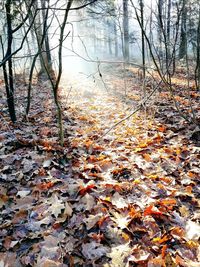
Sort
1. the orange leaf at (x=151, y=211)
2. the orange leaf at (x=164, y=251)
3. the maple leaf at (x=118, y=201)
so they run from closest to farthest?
the orange leaf at (x=164, y=251), the orange leaf at (x=151, y=211), the maple leaf at (x=118, y=201)

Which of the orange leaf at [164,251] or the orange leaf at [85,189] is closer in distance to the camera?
the orange leaf at [164,251]

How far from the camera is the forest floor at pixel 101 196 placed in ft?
7.75

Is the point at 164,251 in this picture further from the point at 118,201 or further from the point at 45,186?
the point at 45,186

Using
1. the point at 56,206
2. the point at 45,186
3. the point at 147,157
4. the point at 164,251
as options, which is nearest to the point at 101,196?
the point at 56,206

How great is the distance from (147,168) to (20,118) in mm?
3774

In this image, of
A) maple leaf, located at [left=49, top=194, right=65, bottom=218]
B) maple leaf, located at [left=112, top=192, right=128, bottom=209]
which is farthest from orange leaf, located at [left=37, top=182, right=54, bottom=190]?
maple leaf, located at [left=112, top=192, right=128, bottom=209]

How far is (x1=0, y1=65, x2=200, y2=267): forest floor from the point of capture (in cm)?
236

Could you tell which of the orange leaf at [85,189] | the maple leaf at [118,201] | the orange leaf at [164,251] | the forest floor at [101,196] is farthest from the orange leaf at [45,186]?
the orange leaf at [164,251]

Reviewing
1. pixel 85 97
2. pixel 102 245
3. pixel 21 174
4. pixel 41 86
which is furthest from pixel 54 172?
pixel 41 86

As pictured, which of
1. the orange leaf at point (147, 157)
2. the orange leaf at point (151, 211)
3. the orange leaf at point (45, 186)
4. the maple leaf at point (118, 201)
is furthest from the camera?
the orange leaf at point (147, 157)

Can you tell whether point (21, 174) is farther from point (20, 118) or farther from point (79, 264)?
point (20, 118)

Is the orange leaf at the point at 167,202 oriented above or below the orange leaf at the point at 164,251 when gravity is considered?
above

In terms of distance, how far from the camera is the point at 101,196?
3.07 m

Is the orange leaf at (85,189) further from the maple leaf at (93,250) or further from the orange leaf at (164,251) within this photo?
the orange leaf at (164,251)
